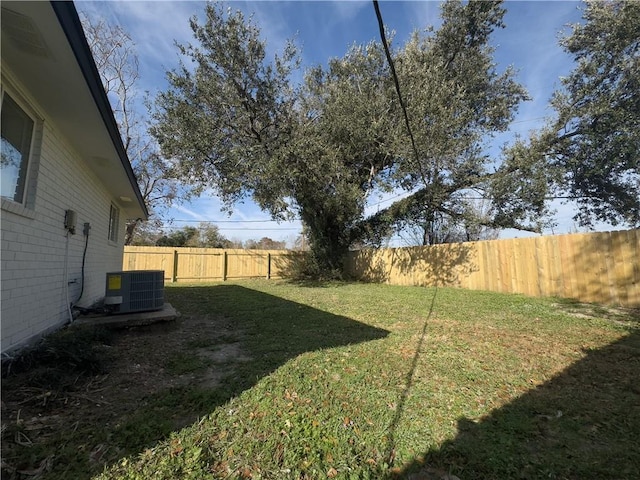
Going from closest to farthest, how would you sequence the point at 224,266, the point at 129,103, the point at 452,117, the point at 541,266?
the point at 541,266
the point at 452,117
the point at 224,266
the point at 129,103

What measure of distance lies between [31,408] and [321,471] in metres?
2.14

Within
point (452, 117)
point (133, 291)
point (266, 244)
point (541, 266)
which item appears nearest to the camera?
point (133, 291)

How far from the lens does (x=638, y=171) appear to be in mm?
10195

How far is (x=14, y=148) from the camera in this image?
3.06 meters

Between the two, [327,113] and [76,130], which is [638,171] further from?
[76,130]

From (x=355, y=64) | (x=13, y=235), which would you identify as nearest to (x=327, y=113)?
(x=355, y=64)

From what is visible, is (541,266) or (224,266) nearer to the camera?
(541,266)

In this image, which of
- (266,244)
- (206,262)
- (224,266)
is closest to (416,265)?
(224,266)

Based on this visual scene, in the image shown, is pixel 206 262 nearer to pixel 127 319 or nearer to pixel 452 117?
pixel 127 319

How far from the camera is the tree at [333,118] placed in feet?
33.5

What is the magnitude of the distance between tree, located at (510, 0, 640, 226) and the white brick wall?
1212 cm

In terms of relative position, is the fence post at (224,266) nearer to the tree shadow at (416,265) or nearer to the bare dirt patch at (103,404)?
the tree shadow at (416,265)

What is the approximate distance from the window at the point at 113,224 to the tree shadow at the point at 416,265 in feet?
32.5

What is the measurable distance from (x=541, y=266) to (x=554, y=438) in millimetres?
7254
